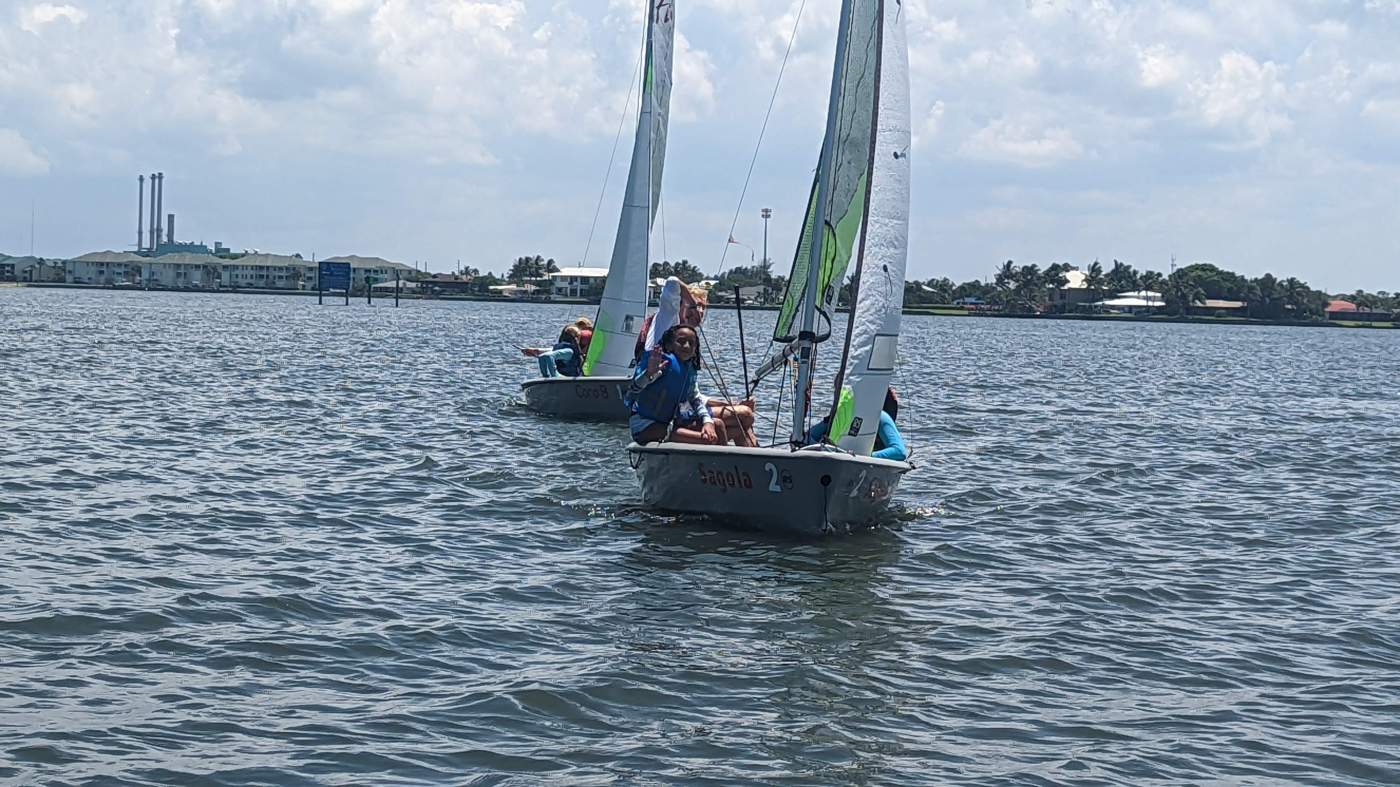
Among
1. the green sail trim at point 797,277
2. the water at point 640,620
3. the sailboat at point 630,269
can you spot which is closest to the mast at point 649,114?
the sailboat at point 630,269

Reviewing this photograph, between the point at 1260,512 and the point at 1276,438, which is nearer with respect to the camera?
the point at 1260,512

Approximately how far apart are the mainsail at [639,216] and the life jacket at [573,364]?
11.6 inches

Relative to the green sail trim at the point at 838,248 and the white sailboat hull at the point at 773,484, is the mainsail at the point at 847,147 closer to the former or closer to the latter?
the green sail trim at the point at 838,248

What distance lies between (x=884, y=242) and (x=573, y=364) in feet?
44.5

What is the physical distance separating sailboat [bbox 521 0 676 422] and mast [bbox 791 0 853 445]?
10.7m

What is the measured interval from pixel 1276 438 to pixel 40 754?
25.4 m

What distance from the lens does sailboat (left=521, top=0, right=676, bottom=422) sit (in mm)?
26719

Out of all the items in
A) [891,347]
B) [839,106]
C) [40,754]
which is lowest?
[40,754]

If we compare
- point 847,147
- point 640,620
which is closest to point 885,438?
point 847,147

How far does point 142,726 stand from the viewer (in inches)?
353

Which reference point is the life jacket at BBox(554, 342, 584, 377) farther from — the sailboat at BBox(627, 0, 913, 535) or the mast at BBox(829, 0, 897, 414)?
the mast at BBox(829, 0, 897, 414)

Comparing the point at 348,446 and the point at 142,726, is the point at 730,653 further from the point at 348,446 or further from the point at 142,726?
the point at 348,446

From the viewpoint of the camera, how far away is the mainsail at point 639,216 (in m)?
26.8

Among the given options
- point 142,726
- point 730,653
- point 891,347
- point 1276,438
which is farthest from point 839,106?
point 1276,438
